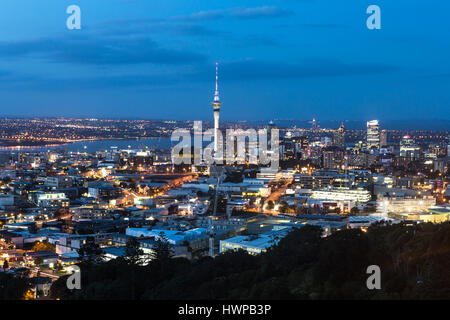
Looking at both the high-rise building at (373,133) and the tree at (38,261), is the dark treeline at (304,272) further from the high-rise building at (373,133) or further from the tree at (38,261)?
the high-rise building at (373,133)

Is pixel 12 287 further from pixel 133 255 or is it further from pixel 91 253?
pixel 91 253

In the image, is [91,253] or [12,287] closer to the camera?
[12,287]

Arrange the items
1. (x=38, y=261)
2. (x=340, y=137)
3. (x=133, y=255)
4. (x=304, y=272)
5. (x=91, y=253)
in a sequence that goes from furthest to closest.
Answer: (x=340, y=137), (x=38, y=261), (x=91, y=253), (x=133, y=255), (x=304, y=272)

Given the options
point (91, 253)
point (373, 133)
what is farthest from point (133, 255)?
point (373, 133)

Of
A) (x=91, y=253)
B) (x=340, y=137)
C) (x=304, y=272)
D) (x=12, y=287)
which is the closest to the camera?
(x=304, y=272)

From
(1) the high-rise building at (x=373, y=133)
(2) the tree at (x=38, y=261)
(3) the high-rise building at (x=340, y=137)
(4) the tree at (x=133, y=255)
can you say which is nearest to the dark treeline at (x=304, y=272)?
(4) the tree at (x=133, y=255)

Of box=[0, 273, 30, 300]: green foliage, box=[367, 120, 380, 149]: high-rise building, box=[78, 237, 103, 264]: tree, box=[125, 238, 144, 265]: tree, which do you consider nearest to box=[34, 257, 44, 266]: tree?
box=[78, 237, 103, 264]: tree

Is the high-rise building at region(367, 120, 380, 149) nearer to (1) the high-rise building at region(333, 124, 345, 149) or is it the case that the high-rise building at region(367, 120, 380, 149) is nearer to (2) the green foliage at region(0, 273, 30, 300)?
(1) the high-rise building at region(333, 124, 345, 149)
